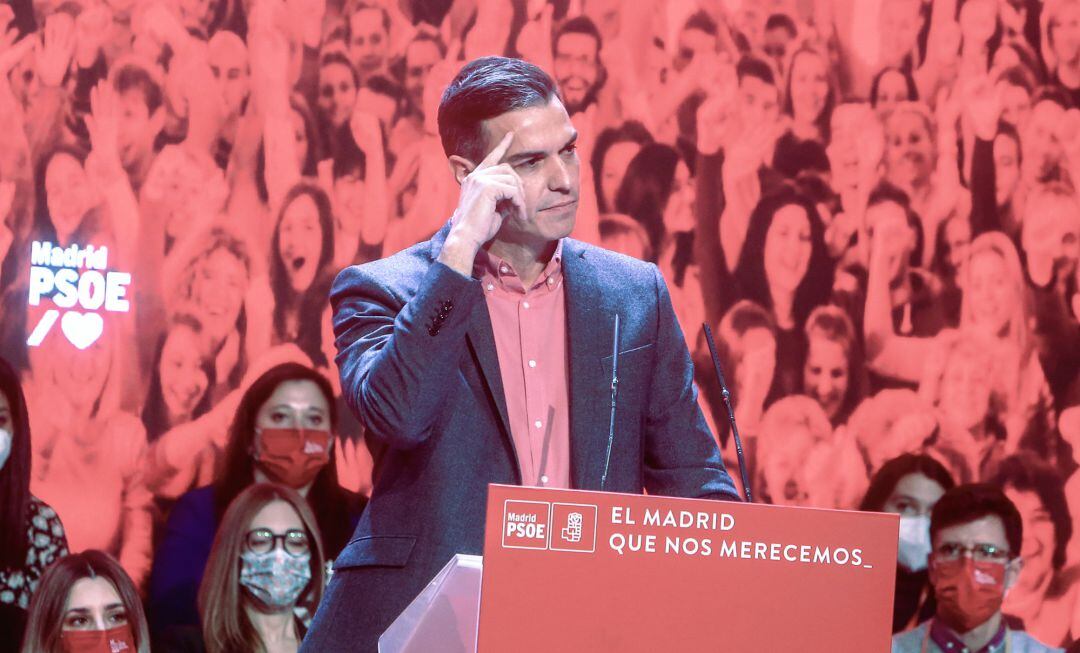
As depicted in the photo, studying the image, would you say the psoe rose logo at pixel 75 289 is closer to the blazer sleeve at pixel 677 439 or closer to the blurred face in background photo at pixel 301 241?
the blurred face in background photo at pixel 301 241

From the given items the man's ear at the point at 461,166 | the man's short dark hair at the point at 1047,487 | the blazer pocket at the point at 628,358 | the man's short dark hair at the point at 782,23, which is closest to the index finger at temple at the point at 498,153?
the man's ear at the point at 461,166

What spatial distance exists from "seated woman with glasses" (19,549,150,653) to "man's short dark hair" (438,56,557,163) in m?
2.28

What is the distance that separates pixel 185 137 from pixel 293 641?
1.61 m

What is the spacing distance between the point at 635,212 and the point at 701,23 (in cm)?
71

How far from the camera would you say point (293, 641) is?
3.98 m

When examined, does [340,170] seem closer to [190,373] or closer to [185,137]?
[185,137]

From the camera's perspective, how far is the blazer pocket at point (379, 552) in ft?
5.91

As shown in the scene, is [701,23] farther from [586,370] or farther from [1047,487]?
[586,370]

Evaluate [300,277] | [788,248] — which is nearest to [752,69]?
→ [788,248]

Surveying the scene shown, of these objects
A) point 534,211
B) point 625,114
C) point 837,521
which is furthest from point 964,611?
point 837,521

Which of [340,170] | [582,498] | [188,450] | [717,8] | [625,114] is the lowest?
[582,498]

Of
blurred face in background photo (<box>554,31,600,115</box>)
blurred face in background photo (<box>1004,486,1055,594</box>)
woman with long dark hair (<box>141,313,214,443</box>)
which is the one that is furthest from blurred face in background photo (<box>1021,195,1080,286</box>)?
woman with long dark hair (<box>141,313,214,443</box>)

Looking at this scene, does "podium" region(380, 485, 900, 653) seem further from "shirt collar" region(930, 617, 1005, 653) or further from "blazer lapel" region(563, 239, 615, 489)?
"shirt collar" region(930, 617, 1005, 653)

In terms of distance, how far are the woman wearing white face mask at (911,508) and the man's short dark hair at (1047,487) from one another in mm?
346
